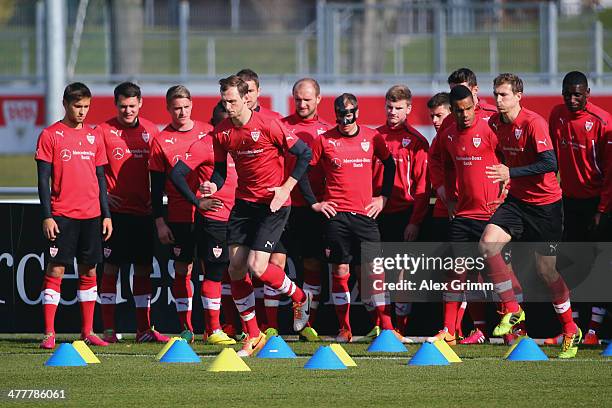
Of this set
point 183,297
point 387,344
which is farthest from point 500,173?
point 183,297

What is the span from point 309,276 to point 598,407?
4.72 m

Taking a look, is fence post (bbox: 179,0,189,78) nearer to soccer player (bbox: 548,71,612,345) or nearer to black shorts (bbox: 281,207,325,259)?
black shorts (bbox: 281,207,325,259)

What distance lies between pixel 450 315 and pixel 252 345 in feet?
6.61

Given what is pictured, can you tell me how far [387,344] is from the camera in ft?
36.7

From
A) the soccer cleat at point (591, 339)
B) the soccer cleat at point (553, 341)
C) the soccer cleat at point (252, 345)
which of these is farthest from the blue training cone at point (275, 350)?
the soccer cleat at point (591, 339)

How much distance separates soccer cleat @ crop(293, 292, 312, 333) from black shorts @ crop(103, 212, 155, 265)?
1479 millimetres

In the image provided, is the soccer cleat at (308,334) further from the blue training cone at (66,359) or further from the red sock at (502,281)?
the blue training cone at (66,359)

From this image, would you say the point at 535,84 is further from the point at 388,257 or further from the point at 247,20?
the point at 388,257

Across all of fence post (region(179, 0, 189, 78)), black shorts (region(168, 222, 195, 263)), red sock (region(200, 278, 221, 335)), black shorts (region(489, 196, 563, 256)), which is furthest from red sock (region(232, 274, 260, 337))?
fence post (region(179, 0, 189, 78))

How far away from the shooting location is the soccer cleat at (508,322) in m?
11.3

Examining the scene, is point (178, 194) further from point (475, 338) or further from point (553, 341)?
point (553, 341)

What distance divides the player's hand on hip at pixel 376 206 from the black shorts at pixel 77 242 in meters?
2.50

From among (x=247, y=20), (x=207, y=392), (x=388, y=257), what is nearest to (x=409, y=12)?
(x=247, y=20)

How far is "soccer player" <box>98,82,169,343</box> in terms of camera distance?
1224 centimetres
